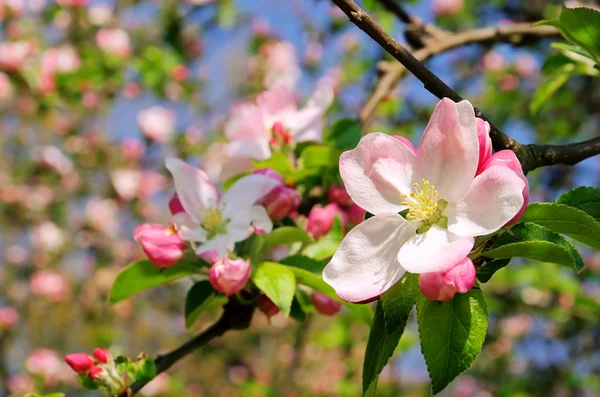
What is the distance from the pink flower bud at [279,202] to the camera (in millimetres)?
980

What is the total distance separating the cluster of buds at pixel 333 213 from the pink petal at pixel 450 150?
0.30 metres

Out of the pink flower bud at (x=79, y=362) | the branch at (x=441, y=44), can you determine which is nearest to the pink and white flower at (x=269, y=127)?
the branch at (x=441, y=44)

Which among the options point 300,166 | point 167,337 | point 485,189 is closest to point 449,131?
point 485,189

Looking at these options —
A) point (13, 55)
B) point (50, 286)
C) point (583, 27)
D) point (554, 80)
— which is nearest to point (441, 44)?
point (554, 80)

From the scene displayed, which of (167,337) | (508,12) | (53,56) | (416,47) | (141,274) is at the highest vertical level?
(416,47)

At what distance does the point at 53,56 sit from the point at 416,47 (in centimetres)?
260

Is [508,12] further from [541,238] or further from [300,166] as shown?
[541,238]

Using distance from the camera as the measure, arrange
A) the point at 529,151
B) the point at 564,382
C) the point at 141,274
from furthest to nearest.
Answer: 1. the point at 564,382
2. the point at 141,274
3. the point at 529,151

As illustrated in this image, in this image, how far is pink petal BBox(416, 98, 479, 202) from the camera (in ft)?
2.22

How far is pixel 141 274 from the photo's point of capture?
0.96m

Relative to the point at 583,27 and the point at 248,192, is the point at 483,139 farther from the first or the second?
the point at 248,192

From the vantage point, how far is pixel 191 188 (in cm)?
98

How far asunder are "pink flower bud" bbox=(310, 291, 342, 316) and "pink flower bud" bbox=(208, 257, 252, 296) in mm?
174

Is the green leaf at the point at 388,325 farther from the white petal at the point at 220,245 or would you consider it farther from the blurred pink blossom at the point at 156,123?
the blurred pink blossom at the point at 156,123
